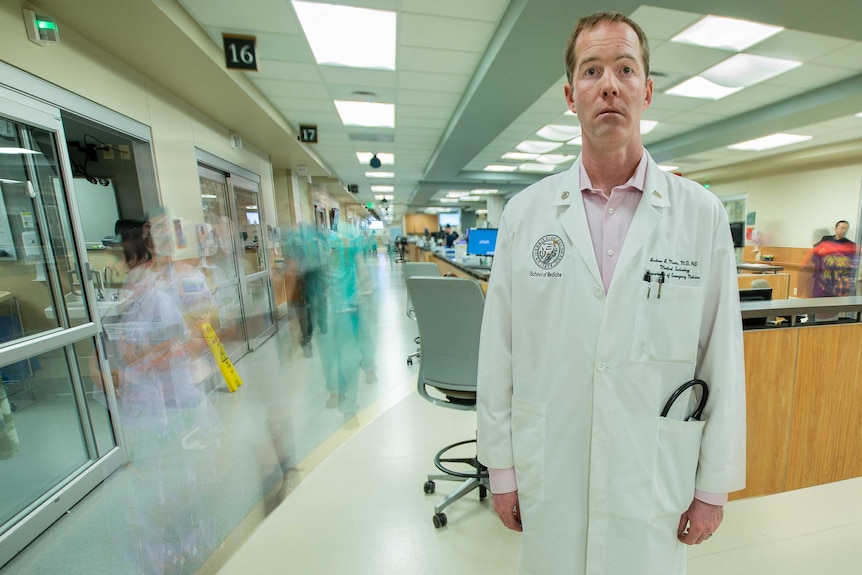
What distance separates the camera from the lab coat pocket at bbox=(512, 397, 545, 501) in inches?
33.4

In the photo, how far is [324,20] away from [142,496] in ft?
11.5

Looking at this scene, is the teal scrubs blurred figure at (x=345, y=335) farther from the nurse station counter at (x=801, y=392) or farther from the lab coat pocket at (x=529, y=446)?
the nurse station counter at (x=801, y=392)

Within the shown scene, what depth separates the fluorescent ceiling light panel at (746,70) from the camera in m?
3.60

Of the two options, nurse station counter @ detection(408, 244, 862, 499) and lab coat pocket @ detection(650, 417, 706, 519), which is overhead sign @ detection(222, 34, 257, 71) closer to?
lab coat pocket @ detection(650, 417, 706, 519)

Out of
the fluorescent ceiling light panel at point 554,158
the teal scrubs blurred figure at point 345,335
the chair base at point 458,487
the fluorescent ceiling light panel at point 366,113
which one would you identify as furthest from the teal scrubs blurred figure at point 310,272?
the fluorescent ceiling light panel at point 554,158

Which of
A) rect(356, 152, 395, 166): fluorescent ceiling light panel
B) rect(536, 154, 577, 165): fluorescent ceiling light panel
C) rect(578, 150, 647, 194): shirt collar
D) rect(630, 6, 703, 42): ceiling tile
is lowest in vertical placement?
rect(578, 150, 647, 194): shirt collar

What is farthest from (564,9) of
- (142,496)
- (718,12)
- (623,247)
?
(142,496)

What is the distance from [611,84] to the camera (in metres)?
0.78

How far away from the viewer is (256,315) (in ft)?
11.2

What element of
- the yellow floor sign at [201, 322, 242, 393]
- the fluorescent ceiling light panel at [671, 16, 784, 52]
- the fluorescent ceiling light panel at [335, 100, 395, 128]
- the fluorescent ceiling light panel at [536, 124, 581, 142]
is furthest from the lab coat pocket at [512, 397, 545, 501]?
the fluorescent ceiling light panel at [536, 124, 581, 142]

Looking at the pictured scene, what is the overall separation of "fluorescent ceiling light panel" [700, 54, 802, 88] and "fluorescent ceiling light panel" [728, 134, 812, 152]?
2.91m

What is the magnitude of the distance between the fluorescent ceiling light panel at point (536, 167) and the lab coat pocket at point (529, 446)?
879 centimetres

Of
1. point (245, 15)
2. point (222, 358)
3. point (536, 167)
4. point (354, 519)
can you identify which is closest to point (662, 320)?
point (354, 519)

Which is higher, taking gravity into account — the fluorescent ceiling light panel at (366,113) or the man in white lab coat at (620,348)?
the fluorescent ceiling light panel at (366,113)
